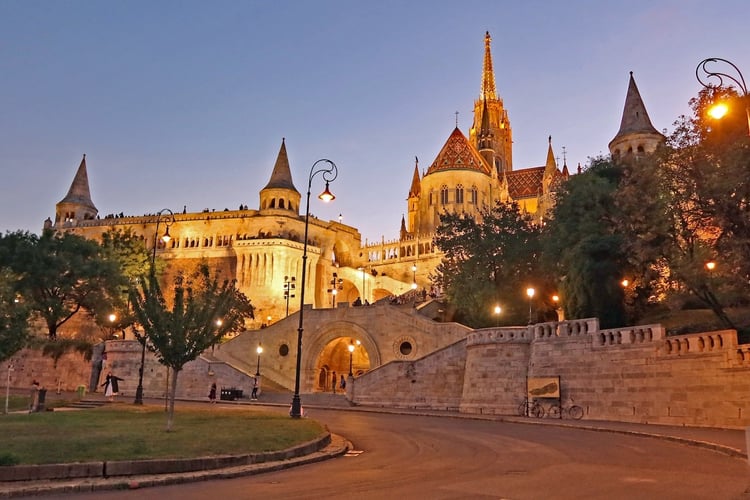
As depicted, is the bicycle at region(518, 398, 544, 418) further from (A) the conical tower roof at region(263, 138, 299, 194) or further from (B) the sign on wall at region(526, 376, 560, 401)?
(A) the conical tower roof at region(263, 138, 299, 194)

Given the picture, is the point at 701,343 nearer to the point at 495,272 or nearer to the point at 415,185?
the point at 495,272

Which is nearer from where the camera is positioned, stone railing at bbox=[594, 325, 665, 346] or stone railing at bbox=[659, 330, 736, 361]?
stone railing at bbox=[659, 330, 736, 361]

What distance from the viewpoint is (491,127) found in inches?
3637

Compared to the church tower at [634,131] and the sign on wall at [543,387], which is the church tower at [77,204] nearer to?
the church tower at [634,131]

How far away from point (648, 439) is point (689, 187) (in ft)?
30.8

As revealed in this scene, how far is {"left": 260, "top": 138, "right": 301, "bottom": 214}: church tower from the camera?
223 ft

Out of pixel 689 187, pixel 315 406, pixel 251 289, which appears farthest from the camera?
pixel 251 289

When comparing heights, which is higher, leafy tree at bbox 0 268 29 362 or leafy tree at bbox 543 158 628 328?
leafy tree at bbox 543 158 628 328

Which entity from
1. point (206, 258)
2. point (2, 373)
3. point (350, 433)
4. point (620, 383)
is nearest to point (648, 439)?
point (620, 383)

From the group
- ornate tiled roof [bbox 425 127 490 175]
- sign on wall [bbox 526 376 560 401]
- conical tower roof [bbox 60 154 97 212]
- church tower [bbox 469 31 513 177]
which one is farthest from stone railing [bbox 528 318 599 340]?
conical tower roof [bbox 60 154 97 212]

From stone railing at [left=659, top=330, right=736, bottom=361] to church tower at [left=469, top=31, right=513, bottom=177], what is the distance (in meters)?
66.6

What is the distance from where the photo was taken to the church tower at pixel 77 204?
76.0m

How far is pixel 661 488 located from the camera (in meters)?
8.66

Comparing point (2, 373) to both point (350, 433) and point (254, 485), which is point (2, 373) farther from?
point (254, 485)
